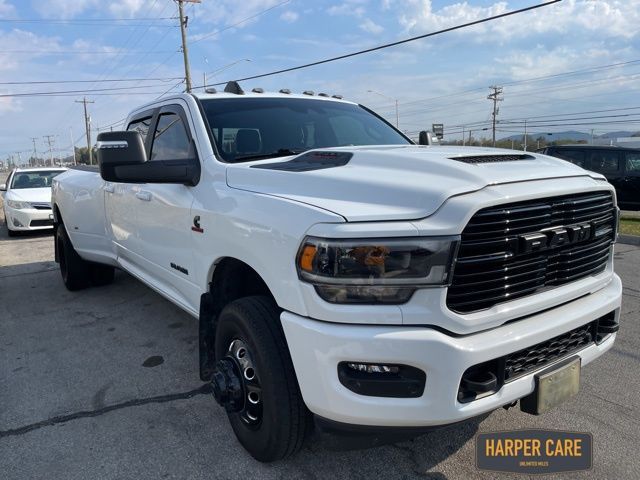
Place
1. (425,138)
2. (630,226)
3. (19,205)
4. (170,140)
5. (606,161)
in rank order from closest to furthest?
(170,140)
(425,138)
(630,226)
(19,205)
(606,161)

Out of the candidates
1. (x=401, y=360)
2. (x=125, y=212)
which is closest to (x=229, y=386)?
(x=401, y=360)

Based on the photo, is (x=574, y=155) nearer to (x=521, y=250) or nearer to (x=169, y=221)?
(x=169, y=221)

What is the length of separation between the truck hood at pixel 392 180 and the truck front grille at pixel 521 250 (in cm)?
15

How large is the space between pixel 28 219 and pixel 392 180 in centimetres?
1124

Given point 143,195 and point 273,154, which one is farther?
point 143,195

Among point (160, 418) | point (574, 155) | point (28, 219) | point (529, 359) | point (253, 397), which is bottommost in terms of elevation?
point (160, 418)

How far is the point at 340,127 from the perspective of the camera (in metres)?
3.87

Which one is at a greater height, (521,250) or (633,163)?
(521,250)

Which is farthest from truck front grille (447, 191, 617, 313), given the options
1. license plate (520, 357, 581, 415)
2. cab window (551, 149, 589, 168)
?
cab window (551, 149, 589, 168)

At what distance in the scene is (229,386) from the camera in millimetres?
2604

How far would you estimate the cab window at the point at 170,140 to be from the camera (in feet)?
11.8

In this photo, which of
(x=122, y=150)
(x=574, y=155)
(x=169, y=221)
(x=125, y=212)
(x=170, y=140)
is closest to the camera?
(x=122, y=150)

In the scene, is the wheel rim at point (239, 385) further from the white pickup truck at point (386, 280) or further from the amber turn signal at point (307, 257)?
the amber turn signal at point (307, 257)

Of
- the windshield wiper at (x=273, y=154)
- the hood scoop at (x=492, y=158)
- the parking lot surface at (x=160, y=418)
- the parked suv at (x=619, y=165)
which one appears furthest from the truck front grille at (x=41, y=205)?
the parked suv at (x=619, y=165)
